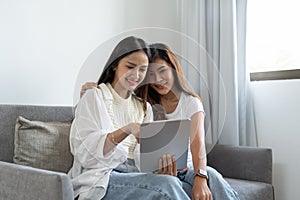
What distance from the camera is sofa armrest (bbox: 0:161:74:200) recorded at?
1069 millimetres

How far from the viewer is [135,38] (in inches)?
52.7

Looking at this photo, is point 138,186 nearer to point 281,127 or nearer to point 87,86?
point 87,86

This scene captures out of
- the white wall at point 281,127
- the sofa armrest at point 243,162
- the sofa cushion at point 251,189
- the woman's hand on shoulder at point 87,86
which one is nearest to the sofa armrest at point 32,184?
the woman's hand on shoulder at point 87,86

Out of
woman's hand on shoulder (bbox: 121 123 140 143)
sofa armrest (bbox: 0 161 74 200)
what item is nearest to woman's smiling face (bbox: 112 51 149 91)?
woman's hand on shoulder (bbox: 121 123 140 143)

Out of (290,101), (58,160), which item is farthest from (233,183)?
(58,160)

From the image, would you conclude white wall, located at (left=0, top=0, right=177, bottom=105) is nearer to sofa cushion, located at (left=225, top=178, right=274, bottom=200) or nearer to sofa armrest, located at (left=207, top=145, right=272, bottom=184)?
sofa armrest, located at (left=207, top=145, right=272, bottom=184)

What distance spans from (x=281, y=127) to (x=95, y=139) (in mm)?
1225

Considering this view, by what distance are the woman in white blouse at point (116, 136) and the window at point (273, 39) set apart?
1082 millimetres

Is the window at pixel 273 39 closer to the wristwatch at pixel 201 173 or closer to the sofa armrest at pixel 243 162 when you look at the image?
the sofa armrest at pixel 243 162

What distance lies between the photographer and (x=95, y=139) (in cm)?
129

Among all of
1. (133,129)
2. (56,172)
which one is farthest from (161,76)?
(56,172)

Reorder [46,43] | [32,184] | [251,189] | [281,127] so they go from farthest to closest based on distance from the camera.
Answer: [281,127]
[46,43]
[251,189]
[32,184]

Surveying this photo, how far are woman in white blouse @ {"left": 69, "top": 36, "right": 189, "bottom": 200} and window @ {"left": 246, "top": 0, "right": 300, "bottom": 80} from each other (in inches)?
42.6

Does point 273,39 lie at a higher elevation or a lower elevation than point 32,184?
higher
